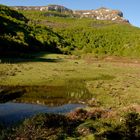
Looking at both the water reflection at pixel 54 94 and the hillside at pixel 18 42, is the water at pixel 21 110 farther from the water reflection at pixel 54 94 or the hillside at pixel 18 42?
the hillside at pixel 18 42

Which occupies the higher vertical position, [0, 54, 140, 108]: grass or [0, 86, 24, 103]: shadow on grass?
[0, 86, 24, 103]: shadow on grass

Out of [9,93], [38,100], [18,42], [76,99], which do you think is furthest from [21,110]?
[18,42]

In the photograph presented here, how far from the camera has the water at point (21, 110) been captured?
26303 mm

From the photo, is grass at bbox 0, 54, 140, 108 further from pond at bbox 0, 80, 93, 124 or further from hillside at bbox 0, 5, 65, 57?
hillside at bbox 0, 5, 65, 57

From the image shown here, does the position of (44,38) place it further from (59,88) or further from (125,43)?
(59,88)

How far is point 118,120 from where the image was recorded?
954 inches

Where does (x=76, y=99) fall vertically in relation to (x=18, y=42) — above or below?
below

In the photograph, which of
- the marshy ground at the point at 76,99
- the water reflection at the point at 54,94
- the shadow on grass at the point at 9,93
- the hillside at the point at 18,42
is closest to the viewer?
the marshy ground at the point at 76,99

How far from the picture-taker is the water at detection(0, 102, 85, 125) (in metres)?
26.3

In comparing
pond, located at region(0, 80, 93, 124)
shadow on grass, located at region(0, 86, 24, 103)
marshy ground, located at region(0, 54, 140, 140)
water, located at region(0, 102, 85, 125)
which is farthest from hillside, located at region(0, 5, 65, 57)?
water, located at region(0, 102, 85, 125)

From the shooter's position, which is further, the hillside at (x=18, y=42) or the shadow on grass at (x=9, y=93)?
the hillside at (x=18, y=42)


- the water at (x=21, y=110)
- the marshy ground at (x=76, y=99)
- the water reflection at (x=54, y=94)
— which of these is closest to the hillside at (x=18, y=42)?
the marshy ground at (x=76, y=99)

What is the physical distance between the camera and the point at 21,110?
97.5 feet

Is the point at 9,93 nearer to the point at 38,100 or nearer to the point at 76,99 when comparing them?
the point at 38,100
